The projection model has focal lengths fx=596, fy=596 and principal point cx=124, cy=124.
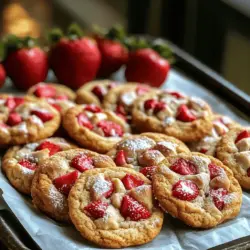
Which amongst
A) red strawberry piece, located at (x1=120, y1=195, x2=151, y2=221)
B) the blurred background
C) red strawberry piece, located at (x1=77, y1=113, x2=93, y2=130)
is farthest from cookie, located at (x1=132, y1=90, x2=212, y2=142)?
the blurred background

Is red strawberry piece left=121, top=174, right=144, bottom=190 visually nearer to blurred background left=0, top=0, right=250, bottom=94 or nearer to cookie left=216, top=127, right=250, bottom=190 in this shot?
cookie left=216, top=127, right=250, bottom=190

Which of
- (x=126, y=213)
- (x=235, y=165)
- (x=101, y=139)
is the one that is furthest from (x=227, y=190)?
(x=101, y=139)

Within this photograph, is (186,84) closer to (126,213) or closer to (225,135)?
(225,135)

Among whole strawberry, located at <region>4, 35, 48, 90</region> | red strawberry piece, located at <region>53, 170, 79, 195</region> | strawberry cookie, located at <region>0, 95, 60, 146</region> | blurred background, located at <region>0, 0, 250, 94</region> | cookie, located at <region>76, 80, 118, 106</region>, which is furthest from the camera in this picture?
blurred background, located at <region>0, 0, 250, 94</region>

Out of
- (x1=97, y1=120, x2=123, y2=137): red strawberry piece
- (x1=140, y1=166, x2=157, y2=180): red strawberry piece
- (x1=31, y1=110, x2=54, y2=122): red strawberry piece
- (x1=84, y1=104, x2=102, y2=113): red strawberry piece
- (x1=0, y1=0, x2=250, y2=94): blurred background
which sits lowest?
(x1=0, y1=0, x2=250, y2=94): blurred background

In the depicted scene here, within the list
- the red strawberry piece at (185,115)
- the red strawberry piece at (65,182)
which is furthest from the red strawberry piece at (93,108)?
the red strawberry piece at (65,182)

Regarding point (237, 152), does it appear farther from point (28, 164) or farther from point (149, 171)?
point (28, 164)
